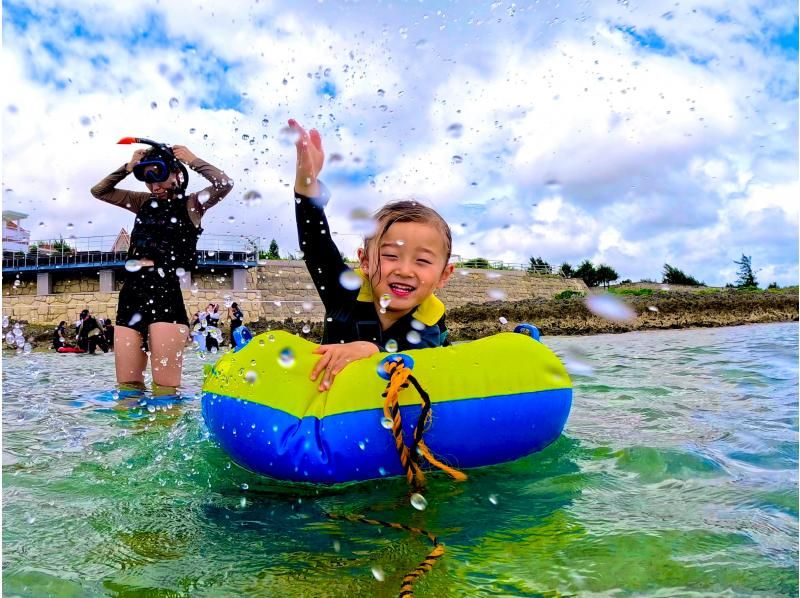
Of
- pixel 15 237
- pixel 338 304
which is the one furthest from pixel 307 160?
pixel 15 237

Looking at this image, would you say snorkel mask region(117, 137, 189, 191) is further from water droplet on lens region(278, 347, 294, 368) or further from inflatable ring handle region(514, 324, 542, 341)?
inflatable ring handle region(514, 324, 542, 341)

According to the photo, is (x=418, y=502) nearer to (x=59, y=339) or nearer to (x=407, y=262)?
(x=407, y=262)

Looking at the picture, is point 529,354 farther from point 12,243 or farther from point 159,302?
point 12,243

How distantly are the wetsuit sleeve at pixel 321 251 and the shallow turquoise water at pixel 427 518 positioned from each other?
1007mm

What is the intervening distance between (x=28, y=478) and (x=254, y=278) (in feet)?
83.7

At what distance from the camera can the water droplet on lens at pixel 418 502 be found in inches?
93.2

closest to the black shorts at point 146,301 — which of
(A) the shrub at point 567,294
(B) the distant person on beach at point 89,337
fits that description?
(B) the distant person on beach at point 89,337

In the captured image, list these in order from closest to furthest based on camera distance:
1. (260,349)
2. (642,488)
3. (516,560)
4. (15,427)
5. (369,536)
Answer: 1. (516,560)
2. (369,536)
3. (642,488)
4. (260,349)
5. (15,427)

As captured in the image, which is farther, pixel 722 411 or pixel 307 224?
pixel 722 411

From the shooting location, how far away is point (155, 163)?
440cm

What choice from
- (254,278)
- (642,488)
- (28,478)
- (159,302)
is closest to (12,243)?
(254,278)

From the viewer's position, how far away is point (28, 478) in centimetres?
274

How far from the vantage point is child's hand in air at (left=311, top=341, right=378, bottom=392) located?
2715 mm

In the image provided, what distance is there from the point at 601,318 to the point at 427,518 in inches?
752
